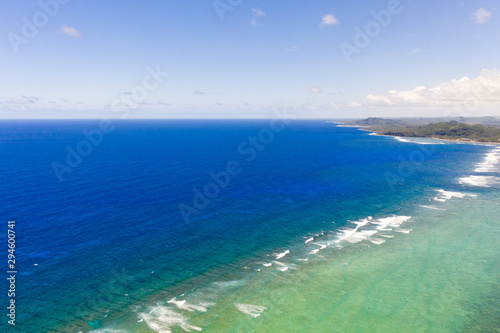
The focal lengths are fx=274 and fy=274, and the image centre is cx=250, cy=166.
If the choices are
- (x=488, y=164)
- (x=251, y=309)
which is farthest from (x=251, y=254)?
(x=488, y=164)

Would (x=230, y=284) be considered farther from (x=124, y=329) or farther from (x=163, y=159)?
(x=163, y=159)

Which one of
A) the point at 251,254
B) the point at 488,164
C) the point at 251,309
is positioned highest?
the point at 488,164

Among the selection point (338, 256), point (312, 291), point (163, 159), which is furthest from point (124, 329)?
point (163, 159)

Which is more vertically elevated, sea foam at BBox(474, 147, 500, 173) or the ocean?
sea foam at BBox(474, 147, 500, 173)

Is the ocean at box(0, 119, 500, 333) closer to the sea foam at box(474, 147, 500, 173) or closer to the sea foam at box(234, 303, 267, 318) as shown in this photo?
the sea foam at box(234, 303, 267, 318)

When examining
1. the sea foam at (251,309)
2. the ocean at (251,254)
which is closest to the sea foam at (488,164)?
the ocean at (251,254)

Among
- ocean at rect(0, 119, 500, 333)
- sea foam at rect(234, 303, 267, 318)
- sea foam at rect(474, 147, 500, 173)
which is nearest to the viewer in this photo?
ocean at rect(0, 119, 500, 333)

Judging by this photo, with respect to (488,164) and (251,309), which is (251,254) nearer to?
(251,309)

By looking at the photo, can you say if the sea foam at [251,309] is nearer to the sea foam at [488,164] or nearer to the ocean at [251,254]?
the ocean at [251,254]

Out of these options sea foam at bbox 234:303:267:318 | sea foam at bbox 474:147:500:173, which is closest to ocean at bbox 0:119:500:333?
sea foam at bbox 234:303:267:318
